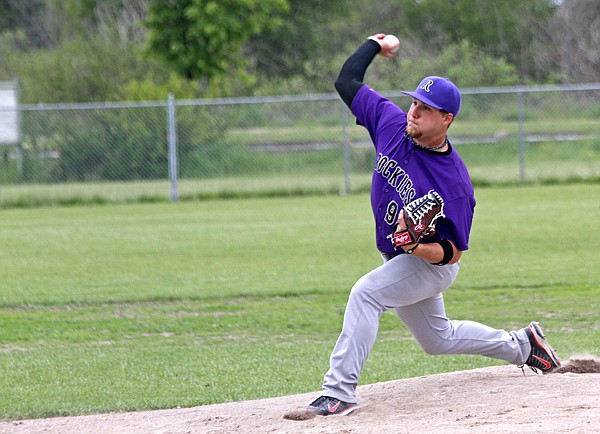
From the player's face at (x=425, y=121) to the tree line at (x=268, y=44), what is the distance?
2067 cm

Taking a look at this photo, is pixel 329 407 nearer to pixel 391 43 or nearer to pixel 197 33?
pixel 391 43

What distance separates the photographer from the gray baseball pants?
17.6ft

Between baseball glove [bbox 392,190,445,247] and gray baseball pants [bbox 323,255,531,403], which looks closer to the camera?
baseball glove [bbox 392,190,445,247]

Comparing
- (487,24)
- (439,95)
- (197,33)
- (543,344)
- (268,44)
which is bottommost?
(543,344)

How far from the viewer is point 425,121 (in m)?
5.44

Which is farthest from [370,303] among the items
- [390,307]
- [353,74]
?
[353,74]

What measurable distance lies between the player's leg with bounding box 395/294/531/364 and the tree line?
20427 millimetres

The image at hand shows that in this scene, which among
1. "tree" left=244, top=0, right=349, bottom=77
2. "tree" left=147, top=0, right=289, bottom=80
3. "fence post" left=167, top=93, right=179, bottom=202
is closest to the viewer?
"fence post" left=167, top=93, right=179, bottom=202

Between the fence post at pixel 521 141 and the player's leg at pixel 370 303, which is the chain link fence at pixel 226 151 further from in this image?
the player's leg at pixel 370 303

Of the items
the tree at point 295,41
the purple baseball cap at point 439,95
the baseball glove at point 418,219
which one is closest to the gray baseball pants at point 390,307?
the baseball glove at point 418,219

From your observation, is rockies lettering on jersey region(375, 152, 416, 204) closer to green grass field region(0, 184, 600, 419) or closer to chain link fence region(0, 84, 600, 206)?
green grass field region(0, 184, 600, 419)

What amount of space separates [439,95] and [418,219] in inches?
29.3

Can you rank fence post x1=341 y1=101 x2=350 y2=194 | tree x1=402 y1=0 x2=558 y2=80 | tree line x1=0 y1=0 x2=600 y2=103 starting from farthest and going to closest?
1. tree x1=402 y1=0 x2=558 y2=80
2. tree line x1=0 y1=0 x2=600 y2=103
3. fence post x1=341 y1=101 x2=350 y2=194

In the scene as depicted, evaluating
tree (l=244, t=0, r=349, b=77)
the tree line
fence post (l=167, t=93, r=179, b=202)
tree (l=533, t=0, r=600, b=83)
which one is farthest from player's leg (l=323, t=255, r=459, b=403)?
tree (l=244, t=0, r=349, b=77)
